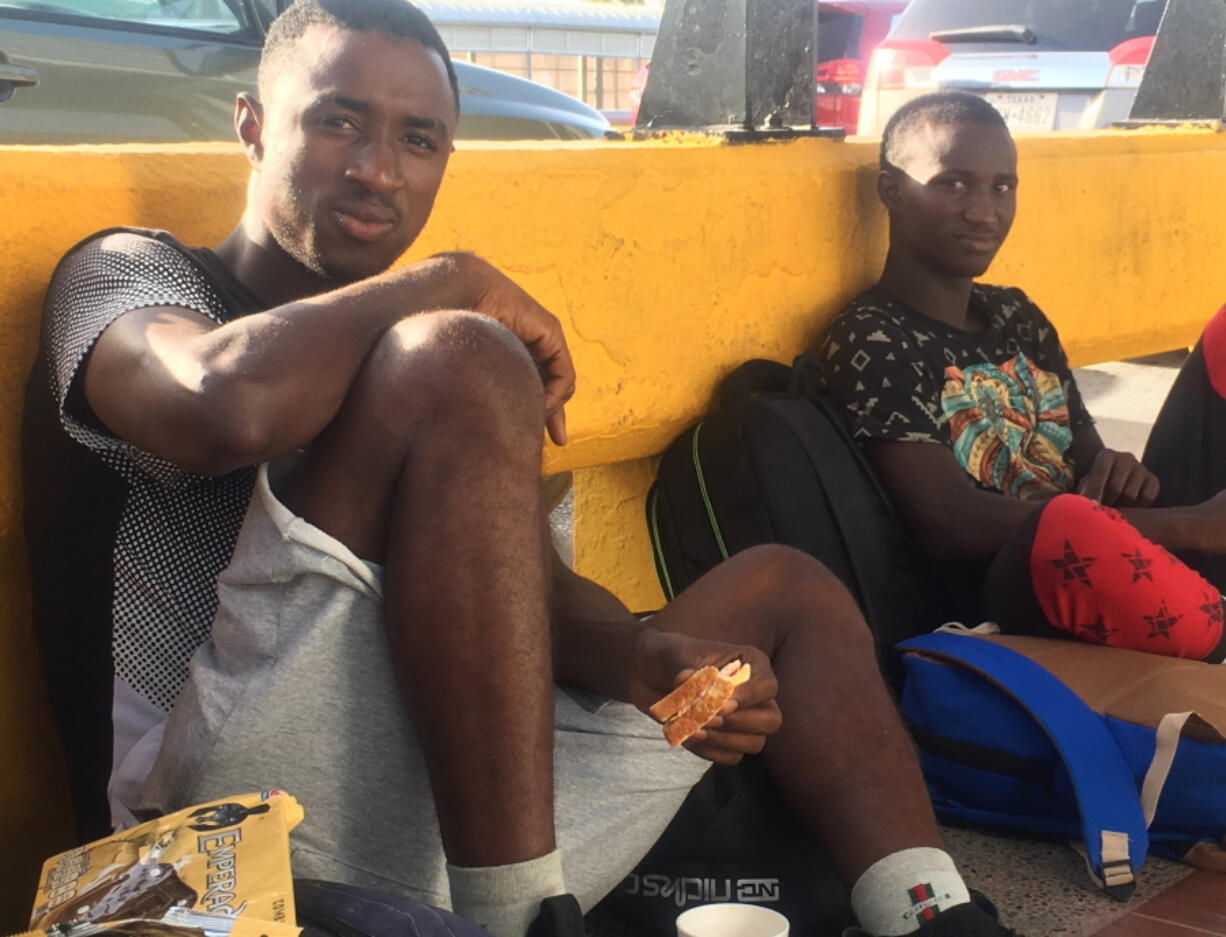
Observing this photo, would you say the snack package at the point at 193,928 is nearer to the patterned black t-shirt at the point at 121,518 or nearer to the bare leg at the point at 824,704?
the patterned black t-shirt at the point at 121,518

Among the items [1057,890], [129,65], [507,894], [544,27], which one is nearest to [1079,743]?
[1057,890]

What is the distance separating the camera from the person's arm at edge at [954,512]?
122 inches

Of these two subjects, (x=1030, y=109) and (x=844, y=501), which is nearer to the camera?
(x=844, y=501)

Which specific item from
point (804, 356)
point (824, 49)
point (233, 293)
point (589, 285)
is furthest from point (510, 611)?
point (824, 49)

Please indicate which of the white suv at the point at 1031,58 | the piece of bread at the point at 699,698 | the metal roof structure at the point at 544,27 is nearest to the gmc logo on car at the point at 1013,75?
the white suv at the point at 1031,58

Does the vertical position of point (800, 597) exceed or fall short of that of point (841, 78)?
it falls short

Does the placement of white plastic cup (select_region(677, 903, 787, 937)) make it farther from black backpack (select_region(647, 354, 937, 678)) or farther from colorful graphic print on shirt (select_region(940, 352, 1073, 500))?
colorful graphic print on shirt (select_region(940, 352, 1073, 500))

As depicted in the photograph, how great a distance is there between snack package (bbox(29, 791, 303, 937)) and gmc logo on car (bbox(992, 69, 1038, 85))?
6065mm

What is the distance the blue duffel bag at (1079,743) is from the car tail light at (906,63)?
5.18 m

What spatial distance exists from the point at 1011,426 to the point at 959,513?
457mm

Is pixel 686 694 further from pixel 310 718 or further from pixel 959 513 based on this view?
pixel 959 513

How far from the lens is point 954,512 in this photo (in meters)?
3.12

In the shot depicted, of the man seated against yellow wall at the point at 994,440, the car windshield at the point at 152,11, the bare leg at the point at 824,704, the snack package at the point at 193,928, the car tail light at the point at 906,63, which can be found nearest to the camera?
the snack package at the point at 193,928

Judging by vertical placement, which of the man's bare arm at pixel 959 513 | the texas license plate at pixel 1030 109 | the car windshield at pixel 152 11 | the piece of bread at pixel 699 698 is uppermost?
the car windshield at pixel 152 11
